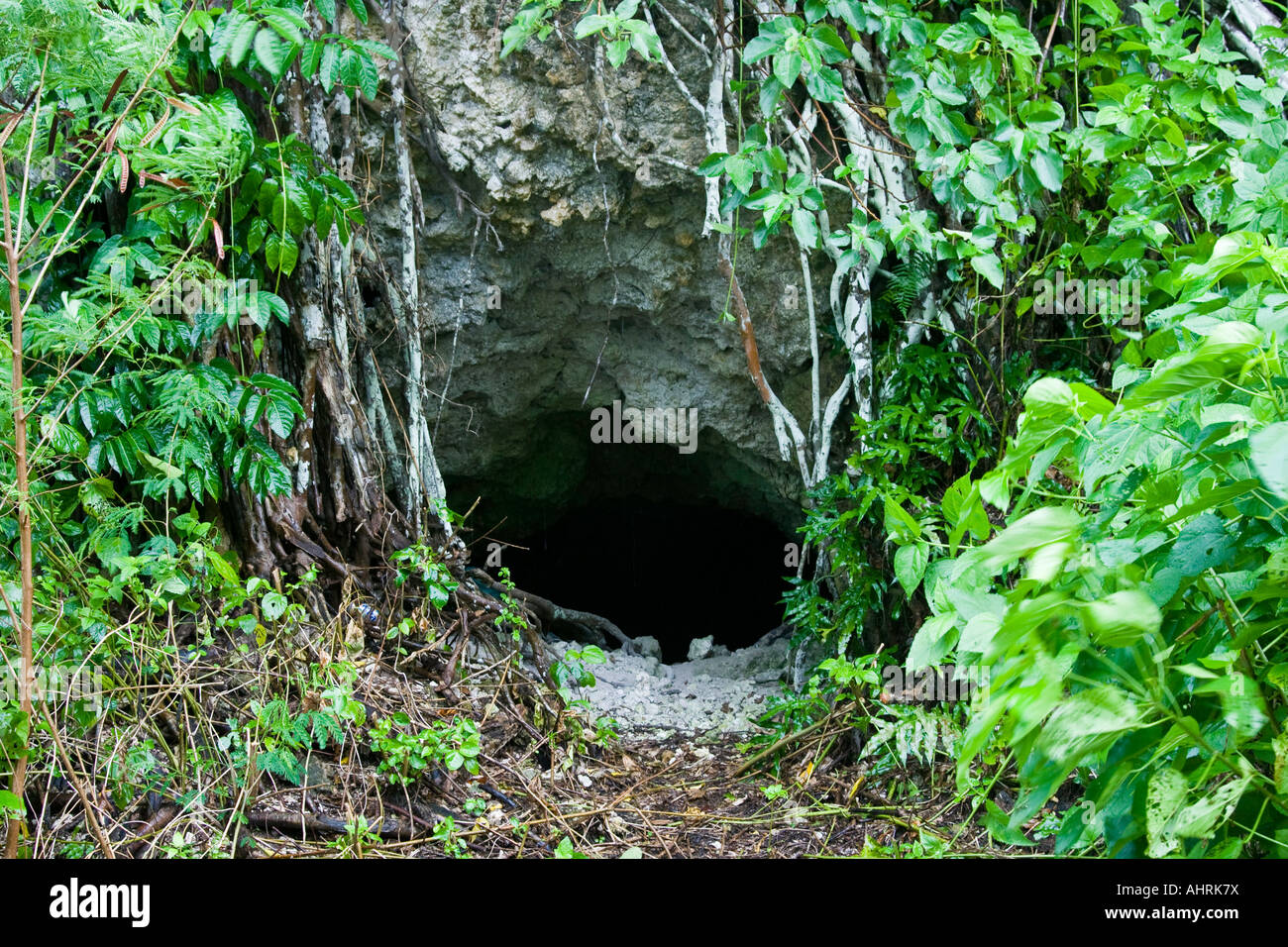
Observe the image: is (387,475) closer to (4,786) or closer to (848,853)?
(4,786)

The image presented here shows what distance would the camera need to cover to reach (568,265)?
376cm

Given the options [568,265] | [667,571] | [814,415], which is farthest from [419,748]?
[667,571]

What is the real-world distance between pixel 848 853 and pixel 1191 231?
201 cm

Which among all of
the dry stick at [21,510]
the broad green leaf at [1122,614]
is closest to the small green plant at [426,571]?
the dry stick at [21,510]

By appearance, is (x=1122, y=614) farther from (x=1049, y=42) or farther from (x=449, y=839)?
(x=1049, y=42)

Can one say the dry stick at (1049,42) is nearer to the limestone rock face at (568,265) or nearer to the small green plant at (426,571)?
the limestone rock face at (568,265)

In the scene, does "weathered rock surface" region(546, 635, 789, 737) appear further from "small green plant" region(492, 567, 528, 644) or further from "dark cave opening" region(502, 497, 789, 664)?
"dark cave opening" region(502, 497, 789, 664)

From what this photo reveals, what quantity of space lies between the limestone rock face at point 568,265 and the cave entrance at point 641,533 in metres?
0.16

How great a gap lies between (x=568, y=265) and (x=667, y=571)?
2.77 m

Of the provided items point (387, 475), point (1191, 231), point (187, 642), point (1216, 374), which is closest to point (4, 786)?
point (187, 642)

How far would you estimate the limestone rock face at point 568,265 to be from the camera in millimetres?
3301

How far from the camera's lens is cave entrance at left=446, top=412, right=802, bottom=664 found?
4.84 meters

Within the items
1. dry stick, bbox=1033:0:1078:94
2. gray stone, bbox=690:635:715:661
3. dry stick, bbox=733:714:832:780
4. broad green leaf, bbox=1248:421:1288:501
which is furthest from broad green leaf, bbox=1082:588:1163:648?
gray stone, bbox=690:635:715:661

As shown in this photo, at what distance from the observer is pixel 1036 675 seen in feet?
3.06
